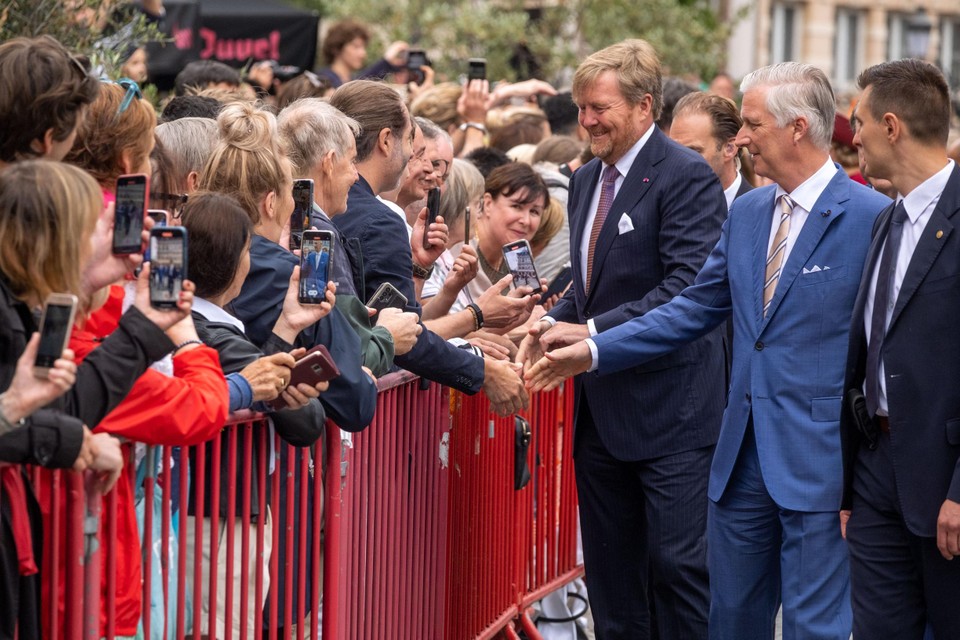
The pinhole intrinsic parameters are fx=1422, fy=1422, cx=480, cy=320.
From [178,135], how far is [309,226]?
815mm

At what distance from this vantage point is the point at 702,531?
6.05 meters

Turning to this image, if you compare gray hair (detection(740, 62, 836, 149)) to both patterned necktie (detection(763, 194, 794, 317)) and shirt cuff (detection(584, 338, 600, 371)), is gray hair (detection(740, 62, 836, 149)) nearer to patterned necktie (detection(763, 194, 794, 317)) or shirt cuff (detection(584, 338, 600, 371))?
patterned necktie (detection(763, 194, 794, 317))

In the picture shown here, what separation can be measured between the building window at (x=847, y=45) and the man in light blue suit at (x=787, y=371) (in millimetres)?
36392

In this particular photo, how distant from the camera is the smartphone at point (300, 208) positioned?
4.89m

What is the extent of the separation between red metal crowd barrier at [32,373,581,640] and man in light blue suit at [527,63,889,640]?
116cm

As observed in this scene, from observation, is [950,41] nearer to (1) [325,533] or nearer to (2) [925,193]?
(2) [925,193]

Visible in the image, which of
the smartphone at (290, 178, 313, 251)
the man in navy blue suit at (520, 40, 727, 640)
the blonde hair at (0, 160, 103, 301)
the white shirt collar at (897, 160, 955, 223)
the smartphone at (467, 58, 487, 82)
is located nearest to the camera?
the blonde hair at (0, 160, 103, 301)

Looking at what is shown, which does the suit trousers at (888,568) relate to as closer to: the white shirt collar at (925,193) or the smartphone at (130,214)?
the white shirt collar at (925,193)

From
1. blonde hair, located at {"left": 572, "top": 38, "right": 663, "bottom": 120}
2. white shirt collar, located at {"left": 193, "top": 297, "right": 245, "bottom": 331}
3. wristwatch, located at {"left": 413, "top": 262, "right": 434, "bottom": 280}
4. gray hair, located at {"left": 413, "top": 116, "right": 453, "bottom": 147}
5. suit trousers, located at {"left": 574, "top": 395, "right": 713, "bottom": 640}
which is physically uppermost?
blonde hair, located at {"left": 572, "top": 38, "right": 663, "bottom": 120}

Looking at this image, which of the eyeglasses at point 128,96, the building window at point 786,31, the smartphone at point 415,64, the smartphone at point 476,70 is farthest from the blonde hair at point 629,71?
the building window at point 786,31

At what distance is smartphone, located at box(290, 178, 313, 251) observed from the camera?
4895mm

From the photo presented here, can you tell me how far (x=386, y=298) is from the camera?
17.5ft

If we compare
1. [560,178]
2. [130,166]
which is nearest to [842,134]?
[560,178]

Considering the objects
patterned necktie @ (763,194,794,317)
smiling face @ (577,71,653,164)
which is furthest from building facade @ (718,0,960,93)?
patterned necktie @ (763,194,794,317)
